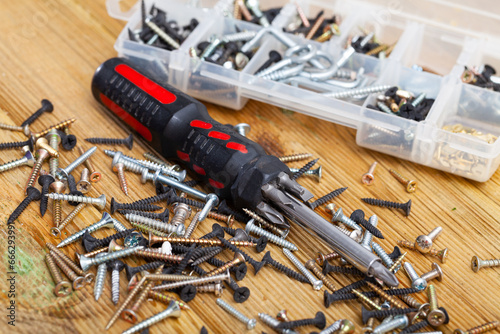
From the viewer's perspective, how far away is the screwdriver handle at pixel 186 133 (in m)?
1.79

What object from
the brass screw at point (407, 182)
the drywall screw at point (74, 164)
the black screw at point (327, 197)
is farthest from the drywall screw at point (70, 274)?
the brass screw at point (407, 182)

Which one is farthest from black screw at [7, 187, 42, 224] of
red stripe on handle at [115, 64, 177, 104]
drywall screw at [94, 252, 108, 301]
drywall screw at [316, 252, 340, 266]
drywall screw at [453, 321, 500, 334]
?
drywall screw at [453, 321, 500, 334]

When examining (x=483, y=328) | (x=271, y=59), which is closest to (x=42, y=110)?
(x=271, y=59)

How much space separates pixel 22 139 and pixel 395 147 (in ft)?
4.66

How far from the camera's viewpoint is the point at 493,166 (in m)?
2.01

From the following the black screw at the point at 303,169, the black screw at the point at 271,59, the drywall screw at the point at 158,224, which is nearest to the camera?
the drywall screw at the point at 158,224

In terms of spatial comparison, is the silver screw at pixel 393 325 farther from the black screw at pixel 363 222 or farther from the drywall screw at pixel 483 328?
the black screw at pixel 363 222

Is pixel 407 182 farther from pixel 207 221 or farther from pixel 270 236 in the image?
pixel 207 221

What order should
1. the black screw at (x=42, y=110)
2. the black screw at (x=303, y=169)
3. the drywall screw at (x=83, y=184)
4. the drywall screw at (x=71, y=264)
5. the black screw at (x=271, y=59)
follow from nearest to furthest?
the drywall screw at (x=71, y=264), the drywall screw at (x=83, y=184), the black screw at (x=303, y=169), the black screw at (x=42, y=110), the black screw at (x=271, y=59)

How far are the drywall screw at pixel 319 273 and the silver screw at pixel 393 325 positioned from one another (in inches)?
7.5

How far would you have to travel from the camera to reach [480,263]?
179 centimetres

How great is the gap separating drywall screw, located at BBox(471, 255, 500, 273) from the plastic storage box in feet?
1.17

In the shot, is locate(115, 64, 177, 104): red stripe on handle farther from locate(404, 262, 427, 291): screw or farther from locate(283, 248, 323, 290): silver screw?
locate(404, 262, 427, 291): screw

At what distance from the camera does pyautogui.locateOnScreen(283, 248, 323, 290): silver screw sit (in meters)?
1.70
